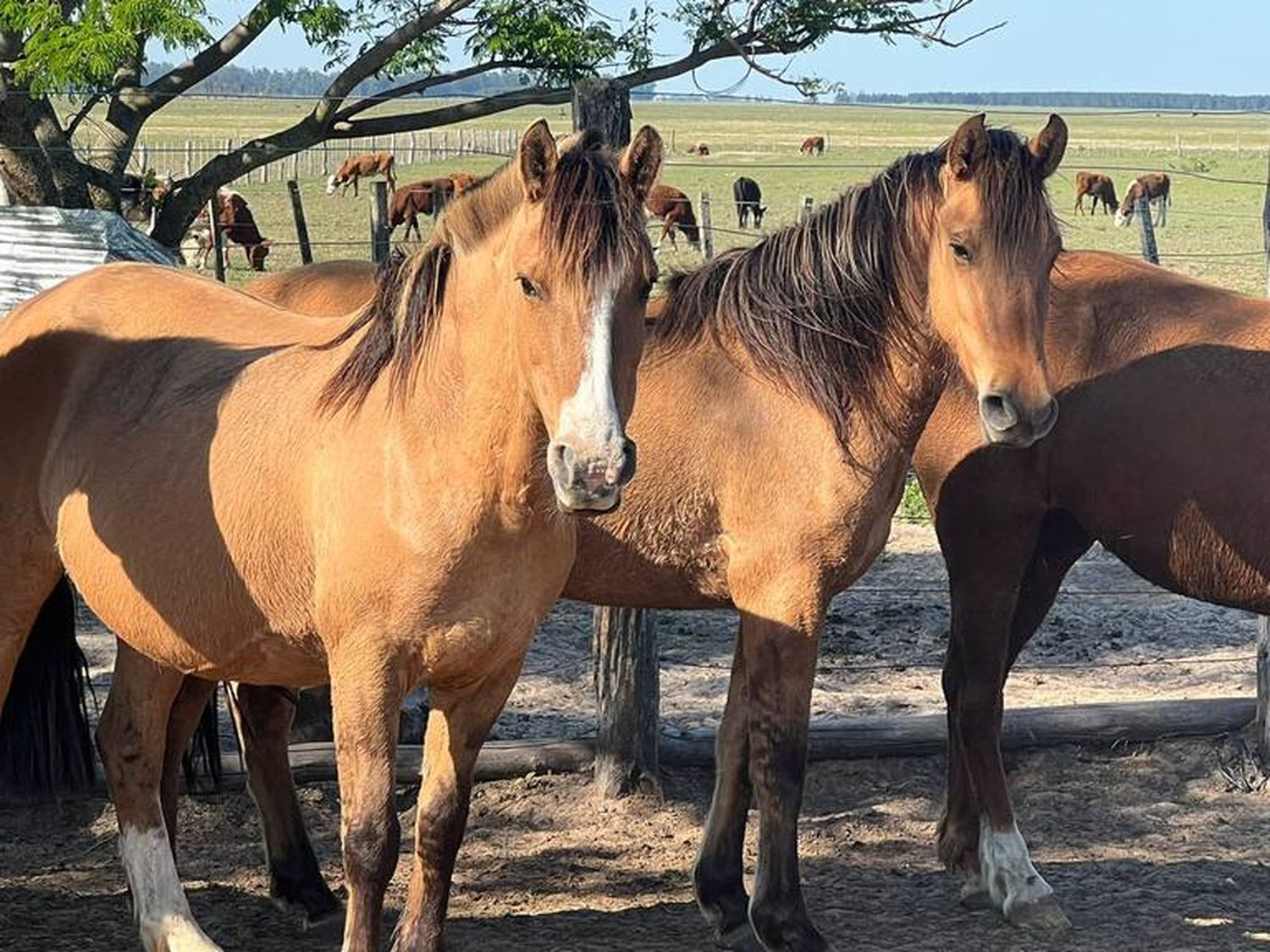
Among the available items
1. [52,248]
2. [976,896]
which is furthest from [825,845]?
[52,248]

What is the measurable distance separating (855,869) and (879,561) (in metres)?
3.33

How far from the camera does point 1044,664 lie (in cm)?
666

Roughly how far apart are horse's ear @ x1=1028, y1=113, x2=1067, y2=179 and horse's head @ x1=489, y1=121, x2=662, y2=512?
50.9 inches

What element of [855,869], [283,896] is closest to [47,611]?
[283,896]

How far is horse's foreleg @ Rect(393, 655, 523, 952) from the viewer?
135 inches

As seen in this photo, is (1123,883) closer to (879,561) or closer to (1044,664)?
(1044,664)

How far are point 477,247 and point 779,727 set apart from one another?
4.99 ft

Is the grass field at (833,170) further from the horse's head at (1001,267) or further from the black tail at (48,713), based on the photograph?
the black tail at (48,713)

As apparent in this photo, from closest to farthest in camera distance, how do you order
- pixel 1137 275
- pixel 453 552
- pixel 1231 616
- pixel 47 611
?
pixel 453 552 → pixel 47 611 → pixel 1137 275 → pixel 1231 616

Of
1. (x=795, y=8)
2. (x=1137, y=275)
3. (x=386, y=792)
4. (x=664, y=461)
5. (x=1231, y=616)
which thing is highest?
(x=795, y=8)

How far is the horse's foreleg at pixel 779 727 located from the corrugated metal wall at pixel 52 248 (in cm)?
354

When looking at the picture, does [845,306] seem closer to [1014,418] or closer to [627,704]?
[1014,418]

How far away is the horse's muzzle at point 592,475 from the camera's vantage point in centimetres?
270

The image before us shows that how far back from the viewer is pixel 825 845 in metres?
5.03
